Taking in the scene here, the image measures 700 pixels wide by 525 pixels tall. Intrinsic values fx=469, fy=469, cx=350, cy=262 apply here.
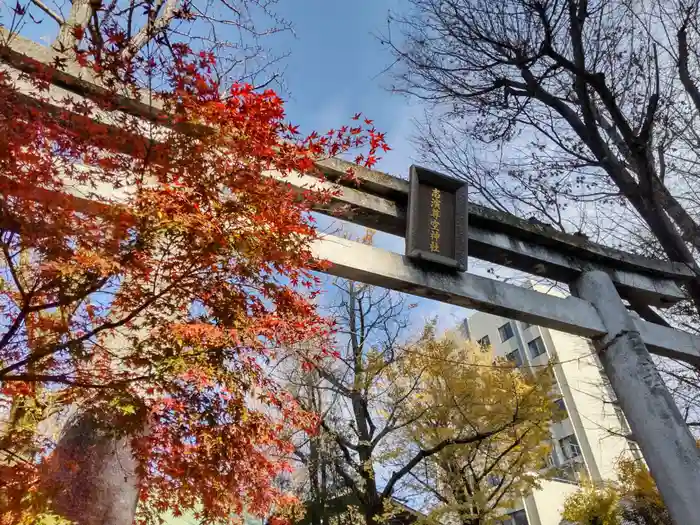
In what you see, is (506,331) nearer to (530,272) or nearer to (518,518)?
(518,518)

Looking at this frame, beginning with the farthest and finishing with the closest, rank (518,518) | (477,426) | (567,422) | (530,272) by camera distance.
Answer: (567,422), (518,518), (477,426), (530,272)

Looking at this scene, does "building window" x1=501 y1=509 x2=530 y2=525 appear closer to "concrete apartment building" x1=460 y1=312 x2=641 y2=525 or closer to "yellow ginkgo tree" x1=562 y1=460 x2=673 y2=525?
"concrete apartment building" x1=460 y1=312 x2=641 y2=525

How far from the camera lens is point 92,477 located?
328cm

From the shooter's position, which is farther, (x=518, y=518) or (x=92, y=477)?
(x=518, y=518)

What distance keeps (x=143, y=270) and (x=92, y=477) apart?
157 centimetres

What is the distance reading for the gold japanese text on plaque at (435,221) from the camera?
500cm

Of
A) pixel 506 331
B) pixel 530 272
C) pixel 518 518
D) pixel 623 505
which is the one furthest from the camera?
pixel 506 331

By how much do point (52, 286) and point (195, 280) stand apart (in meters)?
0.81

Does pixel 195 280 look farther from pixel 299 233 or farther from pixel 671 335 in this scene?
pixel 671 335

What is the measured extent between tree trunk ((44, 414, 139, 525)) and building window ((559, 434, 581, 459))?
2093 cm

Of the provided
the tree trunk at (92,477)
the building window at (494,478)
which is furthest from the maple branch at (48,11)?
the building window at (494,478)

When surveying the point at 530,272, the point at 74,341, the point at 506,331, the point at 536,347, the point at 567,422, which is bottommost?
the point at 74,341

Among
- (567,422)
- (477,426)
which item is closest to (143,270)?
(477,426)

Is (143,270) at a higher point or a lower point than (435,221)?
lower
